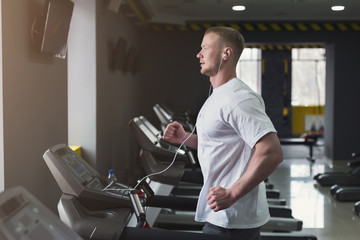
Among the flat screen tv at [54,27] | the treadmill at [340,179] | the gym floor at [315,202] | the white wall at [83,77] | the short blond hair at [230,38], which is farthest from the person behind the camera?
the treadmill at [340,179]

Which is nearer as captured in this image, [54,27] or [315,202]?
[54,27]

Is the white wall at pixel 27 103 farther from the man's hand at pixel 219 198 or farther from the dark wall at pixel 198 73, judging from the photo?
the dark wall at pixel 198 73

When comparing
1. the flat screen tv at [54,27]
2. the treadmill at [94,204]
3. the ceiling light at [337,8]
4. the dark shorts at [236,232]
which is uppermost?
the ceiling light at [337,8]

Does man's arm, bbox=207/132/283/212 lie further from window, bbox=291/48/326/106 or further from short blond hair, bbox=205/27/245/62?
window, bbox=291/48/326/106

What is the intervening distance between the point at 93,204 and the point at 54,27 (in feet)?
4.19

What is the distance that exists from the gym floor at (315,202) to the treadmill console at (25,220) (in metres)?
3.33

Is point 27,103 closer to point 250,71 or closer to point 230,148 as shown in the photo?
point 230,148

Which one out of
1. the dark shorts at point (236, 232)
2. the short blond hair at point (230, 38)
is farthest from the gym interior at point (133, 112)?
the short blond hair at point (230, 38)

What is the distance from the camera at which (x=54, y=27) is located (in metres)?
3.01

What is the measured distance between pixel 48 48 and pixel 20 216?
5.73ft

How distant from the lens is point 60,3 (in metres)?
3.01

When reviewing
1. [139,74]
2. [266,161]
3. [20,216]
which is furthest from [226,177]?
[139,74]

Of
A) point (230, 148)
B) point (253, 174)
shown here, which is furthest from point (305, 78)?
point (253, 174)

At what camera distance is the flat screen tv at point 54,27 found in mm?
2873
